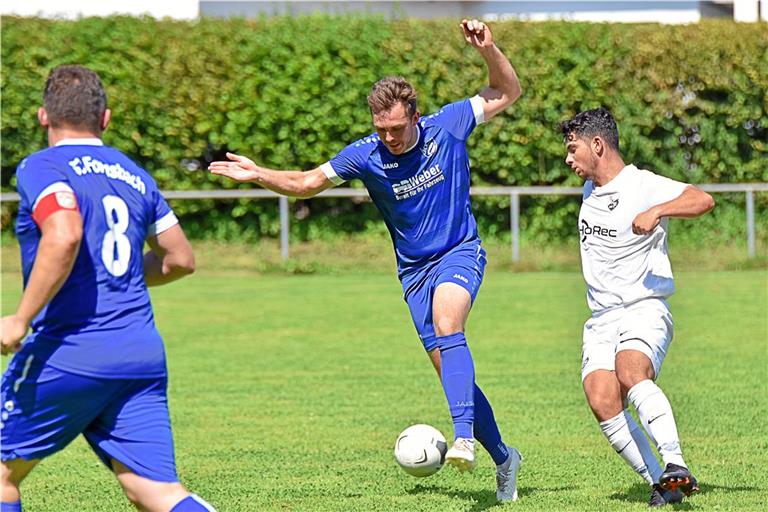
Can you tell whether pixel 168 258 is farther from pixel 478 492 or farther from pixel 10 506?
pixel 478 492

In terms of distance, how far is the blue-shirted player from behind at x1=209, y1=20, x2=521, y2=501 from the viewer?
7281mm

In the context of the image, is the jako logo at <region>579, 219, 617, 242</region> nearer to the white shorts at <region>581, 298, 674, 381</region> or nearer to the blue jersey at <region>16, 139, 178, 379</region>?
the white shorts at <region>581, 298, 674, 381</region>

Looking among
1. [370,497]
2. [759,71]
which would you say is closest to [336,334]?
[370,497]

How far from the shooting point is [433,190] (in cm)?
753

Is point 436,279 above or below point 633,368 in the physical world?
above

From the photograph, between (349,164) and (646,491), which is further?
(349,164)

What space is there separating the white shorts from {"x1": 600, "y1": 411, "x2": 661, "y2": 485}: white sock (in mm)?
287

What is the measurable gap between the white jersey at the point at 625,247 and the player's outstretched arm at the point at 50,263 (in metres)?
3.30

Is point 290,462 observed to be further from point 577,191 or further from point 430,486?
point 577,191

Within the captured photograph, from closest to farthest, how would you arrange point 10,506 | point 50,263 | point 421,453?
1. point 50,263
2. point 10,506
3. point 421,453

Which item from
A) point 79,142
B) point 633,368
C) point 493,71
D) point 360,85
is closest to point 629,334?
point 633,368

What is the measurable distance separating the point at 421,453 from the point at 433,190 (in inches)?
58.0

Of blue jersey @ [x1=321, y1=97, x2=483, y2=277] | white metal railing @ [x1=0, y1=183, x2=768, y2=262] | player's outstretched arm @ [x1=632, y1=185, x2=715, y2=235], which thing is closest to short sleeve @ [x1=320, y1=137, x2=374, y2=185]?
blue jersey @ [x1=321, y1=97, x2=483, y2=277]

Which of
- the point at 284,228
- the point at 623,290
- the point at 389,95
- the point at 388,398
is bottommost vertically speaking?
the point at 388,398
